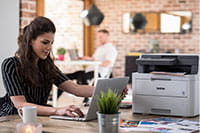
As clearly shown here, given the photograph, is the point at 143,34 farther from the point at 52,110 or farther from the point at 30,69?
the point at 52,110

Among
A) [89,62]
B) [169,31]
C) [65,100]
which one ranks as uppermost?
[169,31]

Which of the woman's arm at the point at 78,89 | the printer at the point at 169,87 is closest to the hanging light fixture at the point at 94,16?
the woman's arm at the point at 78,89

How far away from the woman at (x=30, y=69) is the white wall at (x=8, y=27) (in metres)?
0.67

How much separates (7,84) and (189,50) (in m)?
6.95

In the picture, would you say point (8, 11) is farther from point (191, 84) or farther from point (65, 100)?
point (65, 100)

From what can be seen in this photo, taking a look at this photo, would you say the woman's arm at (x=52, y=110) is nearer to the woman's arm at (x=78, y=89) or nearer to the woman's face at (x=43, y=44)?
the woman's face at (x=43, y=44)

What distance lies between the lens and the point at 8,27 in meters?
3.40

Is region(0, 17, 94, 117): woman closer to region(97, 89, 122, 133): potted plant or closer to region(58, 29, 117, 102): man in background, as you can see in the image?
region(97, 89, 122, 133): potted plant

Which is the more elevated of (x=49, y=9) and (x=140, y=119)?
(x=49, y=9)

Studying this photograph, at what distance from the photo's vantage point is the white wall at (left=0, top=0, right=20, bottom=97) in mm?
3348

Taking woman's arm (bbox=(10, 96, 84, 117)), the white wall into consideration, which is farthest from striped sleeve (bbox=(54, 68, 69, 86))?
the white wall

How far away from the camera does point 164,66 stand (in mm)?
2717

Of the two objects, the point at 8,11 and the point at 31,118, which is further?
the point at 8,11

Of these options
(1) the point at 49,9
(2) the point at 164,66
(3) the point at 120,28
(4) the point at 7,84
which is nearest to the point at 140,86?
(2) the point at 164,66
